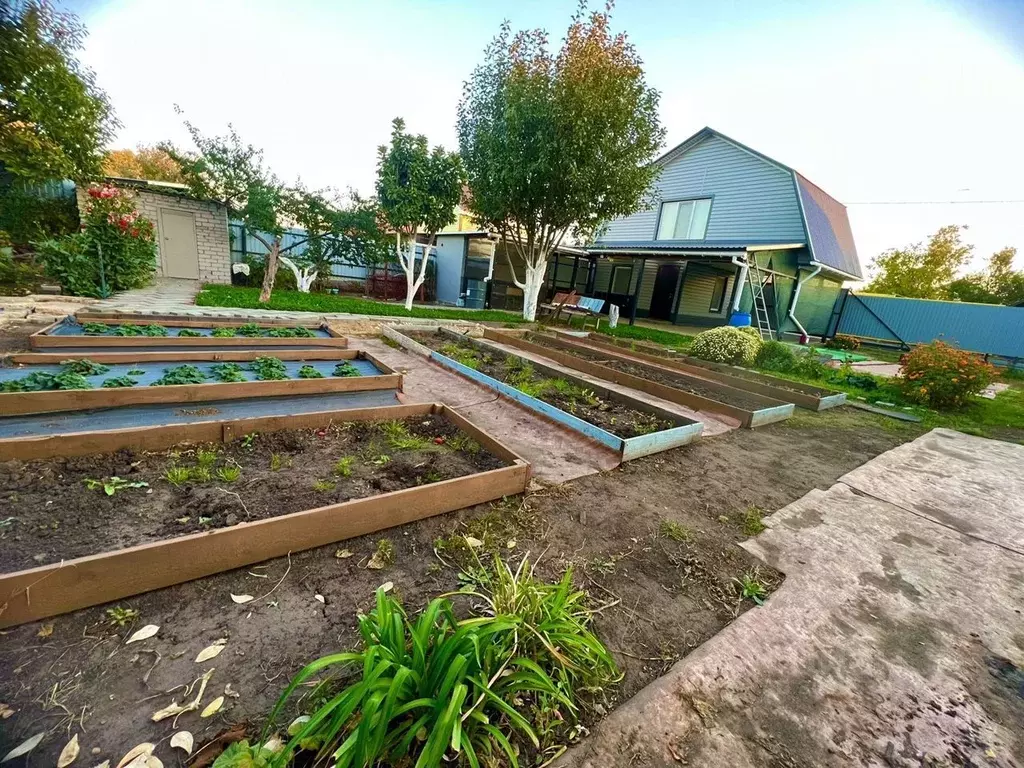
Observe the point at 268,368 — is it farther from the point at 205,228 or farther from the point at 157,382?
the point at 205,228

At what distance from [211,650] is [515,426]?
2782 mm

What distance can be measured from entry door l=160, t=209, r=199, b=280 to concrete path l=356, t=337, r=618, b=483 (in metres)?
10.1

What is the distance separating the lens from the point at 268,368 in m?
4.02

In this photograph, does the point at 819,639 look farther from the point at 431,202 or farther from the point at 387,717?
the point at 431,202

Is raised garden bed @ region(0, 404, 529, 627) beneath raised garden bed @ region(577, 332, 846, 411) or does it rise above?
beneath

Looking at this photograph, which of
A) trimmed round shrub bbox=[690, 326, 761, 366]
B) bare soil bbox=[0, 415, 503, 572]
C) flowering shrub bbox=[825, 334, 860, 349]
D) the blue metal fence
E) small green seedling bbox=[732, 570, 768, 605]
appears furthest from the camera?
flowering shrub bbox=[825, 334, 860, 349]

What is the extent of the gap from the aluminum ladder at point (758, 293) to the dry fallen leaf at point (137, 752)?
43.3 ft

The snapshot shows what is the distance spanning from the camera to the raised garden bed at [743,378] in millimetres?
5676

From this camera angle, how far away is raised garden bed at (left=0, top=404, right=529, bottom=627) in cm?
153

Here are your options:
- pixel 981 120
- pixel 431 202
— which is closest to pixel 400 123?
pixel 431 202

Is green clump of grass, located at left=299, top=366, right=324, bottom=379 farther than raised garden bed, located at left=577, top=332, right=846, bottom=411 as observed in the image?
No

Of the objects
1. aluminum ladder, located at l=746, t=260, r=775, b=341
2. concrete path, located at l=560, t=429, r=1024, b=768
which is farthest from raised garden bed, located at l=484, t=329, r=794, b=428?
aluminum ladder, located at l=746, t=260, r=775, b=341

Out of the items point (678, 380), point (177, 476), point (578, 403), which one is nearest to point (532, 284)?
point (678, 380)

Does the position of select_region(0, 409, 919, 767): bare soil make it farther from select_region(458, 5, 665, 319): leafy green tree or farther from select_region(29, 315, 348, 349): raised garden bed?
select_region(458, 5, 665, 319): leafy green tree
